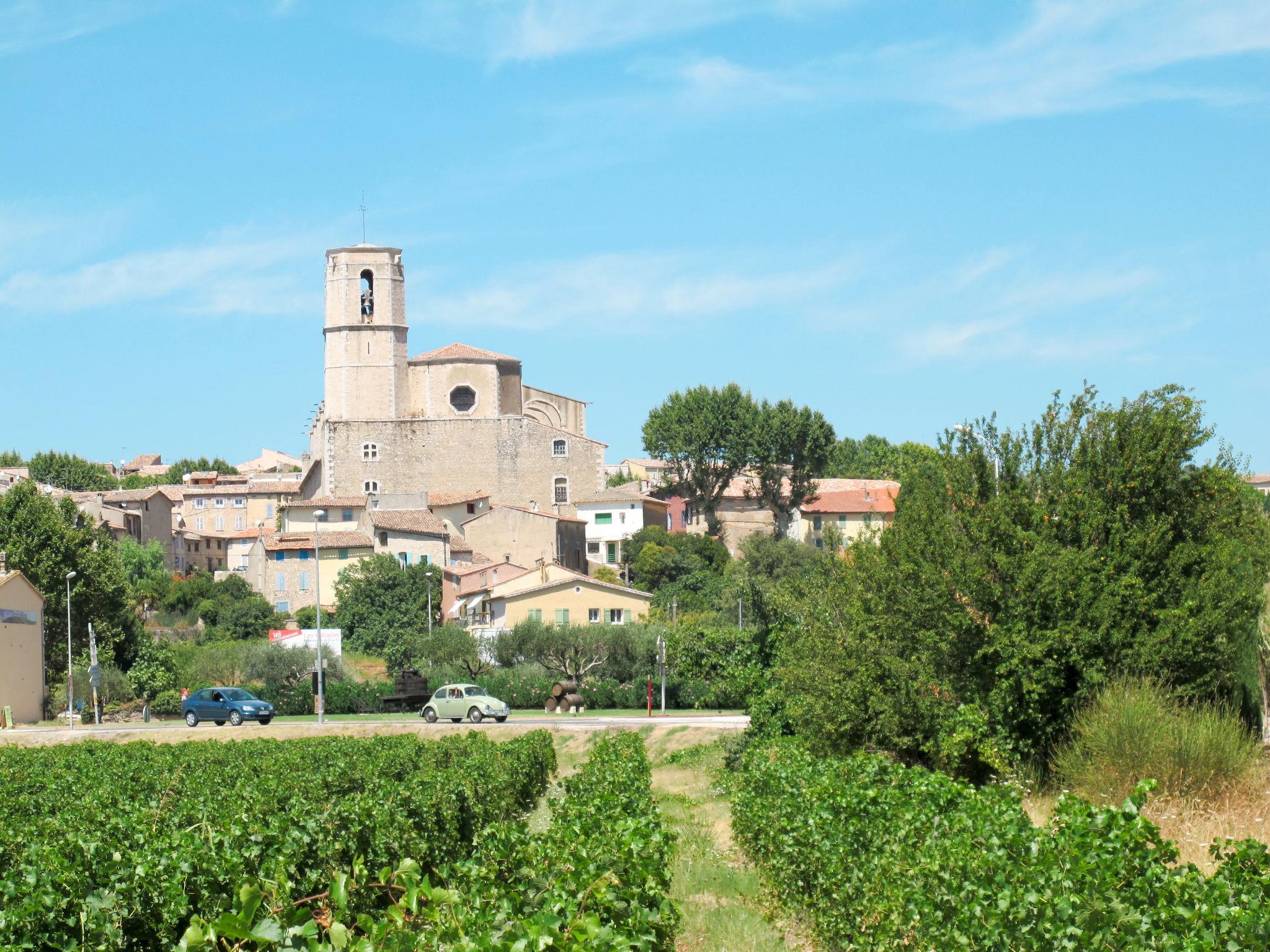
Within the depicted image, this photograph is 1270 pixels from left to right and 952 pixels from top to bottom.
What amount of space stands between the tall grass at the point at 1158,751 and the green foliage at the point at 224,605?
67.2m

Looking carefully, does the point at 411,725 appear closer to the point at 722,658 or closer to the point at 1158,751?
the point at 722,658

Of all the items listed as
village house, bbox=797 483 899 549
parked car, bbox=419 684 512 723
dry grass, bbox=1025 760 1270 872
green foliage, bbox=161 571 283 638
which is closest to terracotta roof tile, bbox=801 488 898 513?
village house, bbox=797 483 899 549

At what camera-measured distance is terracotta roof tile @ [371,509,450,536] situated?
272ft

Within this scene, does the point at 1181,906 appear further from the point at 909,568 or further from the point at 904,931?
the point at 909,568

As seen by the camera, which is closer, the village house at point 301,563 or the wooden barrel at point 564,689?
the wooden barrel at point 564,689

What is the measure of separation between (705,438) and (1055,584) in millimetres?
77913

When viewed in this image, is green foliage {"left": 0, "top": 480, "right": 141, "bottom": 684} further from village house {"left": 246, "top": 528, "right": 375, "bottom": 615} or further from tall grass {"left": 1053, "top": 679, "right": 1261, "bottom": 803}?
tall grass {"left": 1053, "top": 679, "right": 1261, "bottom": 803}

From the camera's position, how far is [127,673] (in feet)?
191

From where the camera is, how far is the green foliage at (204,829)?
32.9 feet

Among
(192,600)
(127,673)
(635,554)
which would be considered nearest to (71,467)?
(192,600)

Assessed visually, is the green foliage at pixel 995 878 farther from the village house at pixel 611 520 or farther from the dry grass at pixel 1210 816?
the village house at pixel 611 520

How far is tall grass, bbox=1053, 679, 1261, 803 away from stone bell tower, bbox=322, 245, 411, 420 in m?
86.0

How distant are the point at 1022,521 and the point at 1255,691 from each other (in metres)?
4.02

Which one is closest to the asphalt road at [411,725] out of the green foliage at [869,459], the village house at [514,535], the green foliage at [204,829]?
the green foliage at [204,829]
